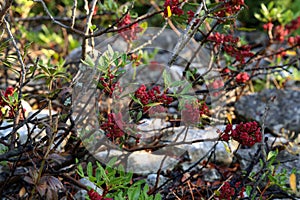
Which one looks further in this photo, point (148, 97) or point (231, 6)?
point (231, 6)

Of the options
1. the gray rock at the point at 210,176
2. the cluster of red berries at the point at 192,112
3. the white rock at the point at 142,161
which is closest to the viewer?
the cluster of red berries at the point at 192,112

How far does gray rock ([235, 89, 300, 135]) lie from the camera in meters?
2.34

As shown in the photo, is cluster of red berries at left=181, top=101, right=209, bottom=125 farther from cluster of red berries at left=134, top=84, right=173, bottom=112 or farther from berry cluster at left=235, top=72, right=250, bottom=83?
berry cluster at left=235, top=72, right=250, bottom=83

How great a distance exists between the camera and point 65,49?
123 inches

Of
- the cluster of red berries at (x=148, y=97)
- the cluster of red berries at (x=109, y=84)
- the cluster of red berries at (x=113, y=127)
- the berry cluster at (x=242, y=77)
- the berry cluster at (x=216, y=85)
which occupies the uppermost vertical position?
the cluster of red berries at (x=109, y=84)

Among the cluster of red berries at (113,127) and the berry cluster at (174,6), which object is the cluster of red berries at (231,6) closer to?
the berry cluster at (174,6)

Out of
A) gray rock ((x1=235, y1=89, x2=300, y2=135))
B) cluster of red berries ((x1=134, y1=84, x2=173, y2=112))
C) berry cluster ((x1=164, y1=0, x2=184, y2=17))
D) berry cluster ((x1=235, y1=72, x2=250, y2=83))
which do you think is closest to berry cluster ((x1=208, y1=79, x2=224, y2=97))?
berry cluster ((x1=235, y1=72, x2=250, y2=83))

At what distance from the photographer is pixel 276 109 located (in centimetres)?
244

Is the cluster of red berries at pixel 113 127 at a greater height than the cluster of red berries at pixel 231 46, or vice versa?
the cluster of red berries at pixel 231 46

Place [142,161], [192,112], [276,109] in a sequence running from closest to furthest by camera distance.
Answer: [192,112] < [142,161] < [276,109]

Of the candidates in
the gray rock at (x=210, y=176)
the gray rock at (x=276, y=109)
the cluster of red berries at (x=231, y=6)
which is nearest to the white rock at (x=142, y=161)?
the gray rock at (x=210, y=176)

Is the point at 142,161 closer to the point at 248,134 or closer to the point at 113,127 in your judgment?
the point at 113,127

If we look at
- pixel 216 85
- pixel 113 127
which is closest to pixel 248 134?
pixel 113 127

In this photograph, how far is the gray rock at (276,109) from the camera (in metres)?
2.34
